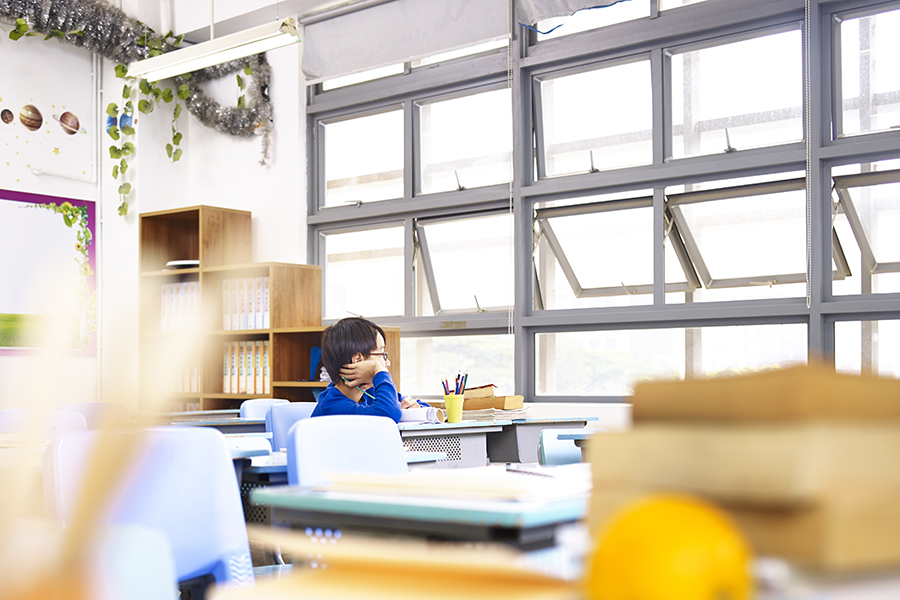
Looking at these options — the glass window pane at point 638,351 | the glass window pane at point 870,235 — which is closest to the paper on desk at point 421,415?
the glass window pane at point 638,351

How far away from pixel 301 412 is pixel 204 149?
11.7 feet

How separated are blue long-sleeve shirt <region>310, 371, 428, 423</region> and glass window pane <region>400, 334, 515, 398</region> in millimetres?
1841

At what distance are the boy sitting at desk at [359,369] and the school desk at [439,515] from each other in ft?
8.75

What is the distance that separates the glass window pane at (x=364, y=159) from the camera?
5.81m

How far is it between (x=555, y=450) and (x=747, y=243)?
1922mm

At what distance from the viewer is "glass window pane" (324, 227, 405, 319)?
577cm

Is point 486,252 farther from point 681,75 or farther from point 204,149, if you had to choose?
point 204,149

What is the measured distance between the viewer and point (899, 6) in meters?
4.11

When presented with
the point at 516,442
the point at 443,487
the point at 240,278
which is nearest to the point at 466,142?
the point at 240,278

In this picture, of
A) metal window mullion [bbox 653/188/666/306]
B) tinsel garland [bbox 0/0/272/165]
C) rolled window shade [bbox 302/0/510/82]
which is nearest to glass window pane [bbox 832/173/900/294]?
metal window mullion [bbox 653/188/666/306]

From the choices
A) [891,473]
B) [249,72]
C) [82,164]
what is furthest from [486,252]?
[891,473]

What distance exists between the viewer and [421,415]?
3768 mm

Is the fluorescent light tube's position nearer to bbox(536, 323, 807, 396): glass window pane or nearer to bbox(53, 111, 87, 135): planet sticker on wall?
bbox(53, 111, 87, 135): planet sticker on wall

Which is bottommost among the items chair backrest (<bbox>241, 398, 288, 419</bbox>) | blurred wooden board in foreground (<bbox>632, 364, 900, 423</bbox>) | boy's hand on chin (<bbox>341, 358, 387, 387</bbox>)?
chair backrest (<bbox>241, 398, 288, 419</bbox>)
